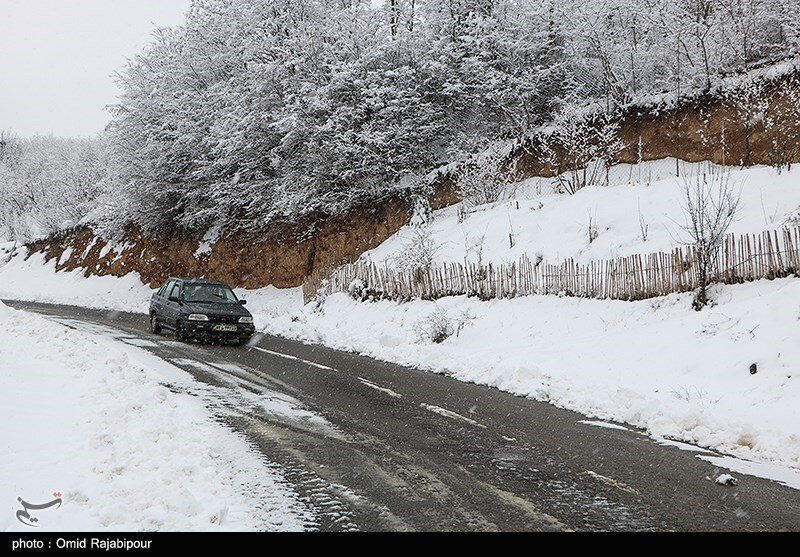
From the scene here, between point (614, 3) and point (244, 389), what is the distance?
Result: 22307mm

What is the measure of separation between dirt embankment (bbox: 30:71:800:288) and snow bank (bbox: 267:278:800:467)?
811 centimetres

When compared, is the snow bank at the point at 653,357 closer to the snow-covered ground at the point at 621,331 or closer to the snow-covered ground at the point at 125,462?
the snow-covered ground at the point at 621,331

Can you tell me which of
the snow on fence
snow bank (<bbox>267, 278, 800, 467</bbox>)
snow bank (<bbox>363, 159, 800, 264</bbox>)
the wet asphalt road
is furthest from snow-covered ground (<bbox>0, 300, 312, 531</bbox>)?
snow bank (<bbox>363, 159, 800, 264</bbox>)

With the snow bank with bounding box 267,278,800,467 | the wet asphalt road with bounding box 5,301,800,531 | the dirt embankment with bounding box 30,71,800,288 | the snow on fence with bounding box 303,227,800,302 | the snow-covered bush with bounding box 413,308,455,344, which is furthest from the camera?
the dirt embankment with bounding box 30,71,800,288

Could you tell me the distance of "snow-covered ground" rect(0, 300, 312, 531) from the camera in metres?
4.23

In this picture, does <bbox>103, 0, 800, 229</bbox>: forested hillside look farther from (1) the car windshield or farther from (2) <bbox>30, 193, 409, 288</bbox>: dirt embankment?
(1) the car windshield

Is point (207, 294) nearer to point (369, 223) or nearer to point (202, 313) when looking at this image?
point (202, 313)

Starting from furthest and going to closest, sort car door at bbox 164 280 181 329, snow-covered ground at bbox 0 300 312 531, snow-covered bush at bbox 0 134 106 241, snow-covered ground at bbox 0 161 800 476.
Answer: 1. snow-covered bush at bbox 0 134 106 241
2. car door at bbox 164 280 181 329
3. snow-covered ground at bbox 0 161 800 476
4. snow-covered ground at bbox 0 300 312 531

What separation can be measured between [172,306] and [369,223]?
1311cm

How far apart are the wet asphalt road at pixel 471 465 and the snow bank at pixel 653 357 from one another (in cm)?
66

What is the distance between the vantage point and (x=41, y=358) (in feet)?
35.7

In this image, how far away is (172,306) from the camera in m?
17.2
